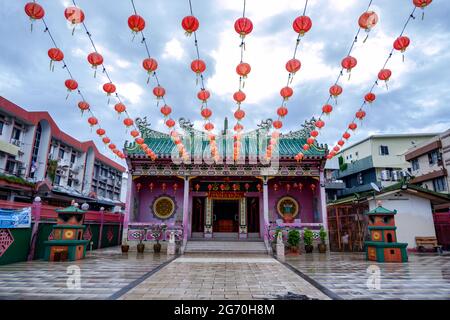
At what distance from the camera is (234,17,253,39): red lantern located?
600 centimetres

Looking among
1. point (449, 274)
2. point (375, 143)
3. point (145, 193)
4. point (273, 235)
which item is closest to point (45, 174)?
point (145, 193)

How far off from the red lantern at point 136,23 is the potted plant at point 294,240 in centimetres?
1100

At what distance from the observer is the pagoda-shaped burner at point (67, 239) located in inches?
388

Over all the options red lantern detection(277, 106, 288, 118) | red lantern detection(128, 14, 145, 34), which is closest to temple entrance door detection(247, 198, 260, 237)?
red lantern detection(277, 106, 288, 118)

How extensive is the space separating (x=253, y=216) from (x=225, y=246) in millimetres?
3440

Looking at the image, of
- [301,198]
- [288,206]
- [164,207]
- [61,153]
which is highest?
[61,153]

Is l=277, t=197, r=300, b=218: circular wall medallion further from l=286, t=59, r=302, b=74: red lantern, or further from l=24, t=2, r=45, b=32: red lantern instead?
l=24, t=2, r=45, b=32: red lantern

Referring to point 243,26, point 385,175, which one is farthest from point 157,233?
point 385,175

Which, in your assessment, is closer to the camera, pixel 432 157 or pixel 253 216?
pixel 253 216

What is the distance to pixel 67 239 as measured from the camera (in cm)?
1020

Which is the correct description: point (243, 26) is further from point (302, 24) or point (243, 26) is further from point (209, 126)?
point (209, 126)
